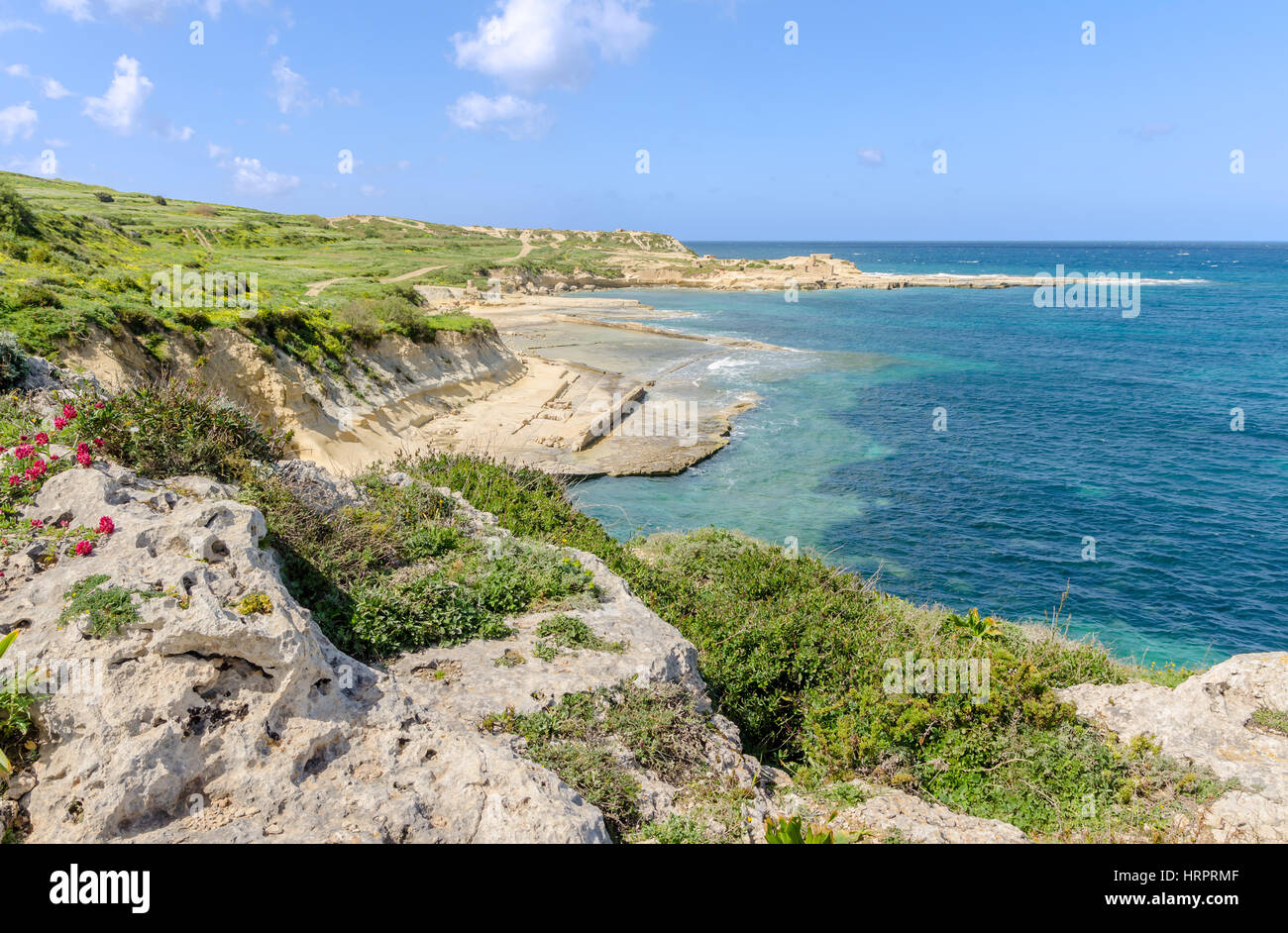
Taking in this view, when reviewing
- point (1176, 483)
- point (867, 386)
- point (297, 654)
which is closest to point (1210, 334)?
point (867, 386)

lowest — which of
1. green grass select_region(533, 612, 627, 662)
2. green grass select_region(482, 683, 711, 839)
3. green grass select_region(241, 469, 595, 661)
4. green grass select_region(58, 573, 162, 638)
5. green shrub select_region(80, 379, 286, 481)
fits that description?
green grass select_region(482, 683, 711, 839)

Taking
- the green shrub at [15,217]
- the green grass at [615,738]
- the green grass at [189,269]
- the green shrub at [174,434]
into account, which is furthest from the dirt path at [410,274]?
the green grass at [615,738]

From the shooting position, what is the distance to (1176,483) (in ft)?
94.0

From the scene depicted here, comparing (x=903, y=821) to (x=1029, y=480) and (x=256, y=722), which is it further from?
(x=1029, y=480)

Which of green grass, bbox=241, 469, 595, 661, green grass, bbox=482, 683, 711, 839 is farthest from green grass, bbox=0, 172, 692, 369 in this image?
green grass, bbox=482, 683, 711, 839

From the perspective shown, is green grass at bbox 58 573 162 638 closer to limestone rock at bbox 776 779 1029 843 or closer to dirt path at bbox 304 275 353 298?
limestone rock at bbox 776 779 1029 843

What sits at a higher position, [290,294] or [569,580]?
[290,294]

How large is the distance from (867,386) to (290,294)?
114 ft

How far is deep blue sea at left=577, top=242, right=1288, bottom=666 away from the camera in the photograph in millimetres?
20234

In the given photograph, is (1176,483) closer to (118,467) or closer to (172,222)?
(118,467)

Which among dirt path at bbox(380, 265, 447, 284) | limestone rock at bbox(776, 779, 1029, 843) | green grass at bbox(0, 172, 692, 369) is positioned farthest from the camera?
dirt path at bbox(380, 265, 447, 284)

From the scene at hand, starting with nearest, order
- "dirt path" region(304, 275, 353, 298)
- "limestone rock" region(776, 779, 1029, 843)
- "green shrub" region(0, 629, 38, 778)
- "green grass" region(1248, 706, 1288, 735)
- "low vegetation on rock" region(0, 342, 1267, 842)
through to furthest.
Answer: "green shrub" region(0, 629, 38, 778) < "low vegetation on rock" region(0, 342, 1267, 842) < "limestone rock" region(776, 779, 1029, 843) < "green grass" region(1248, 706, 1288, 735) < "dirt path" region(304, 275, 353, 298)

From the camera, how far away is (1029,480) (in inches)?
1150

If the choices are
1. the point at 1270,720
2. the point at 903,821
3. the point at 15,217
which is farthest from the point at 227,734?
the point at 15,217
